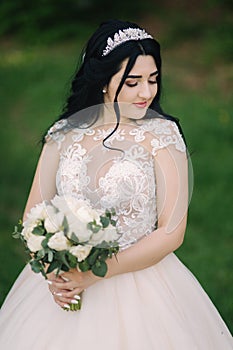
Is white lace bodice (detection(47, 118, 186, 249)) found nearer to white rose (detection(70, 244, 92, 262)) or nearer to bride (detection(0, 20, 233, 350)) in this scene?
bride (detection(0, 20, 233, 350))

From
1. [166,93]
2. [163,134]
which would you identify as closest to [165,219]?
[163,134]

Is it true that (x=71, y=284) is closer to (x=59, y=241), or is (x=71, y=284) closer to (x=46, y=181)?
(x=59, y=241)

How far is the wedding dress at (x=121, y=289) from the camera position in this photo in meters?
4.03

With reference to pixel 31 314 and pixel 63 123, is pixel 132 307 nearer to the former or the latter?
pixel 31 314

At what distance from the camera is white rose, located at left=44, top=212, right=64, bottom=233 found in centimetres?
362

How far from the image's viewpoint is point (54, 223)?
363 cm

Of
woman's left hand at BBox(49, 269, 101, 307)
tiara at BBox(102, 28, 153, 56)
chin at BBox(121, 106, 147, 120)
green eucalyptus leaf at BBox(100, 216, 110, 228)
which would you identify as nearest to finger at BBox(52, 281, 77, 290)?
woman's left hand at BBox(49, 269, 101, 307)

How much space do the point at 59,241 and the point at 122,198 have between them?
0.58 metres

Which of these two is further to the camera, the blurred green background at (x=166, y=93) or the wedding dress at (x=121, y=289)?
the blurred green background at (x=166, y=93)

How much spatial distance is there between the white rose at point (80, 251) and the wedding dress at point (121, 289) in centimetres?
51

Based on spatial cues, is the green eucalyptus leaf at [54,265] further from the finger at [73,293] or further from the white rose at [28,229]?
the finger at [73,293]

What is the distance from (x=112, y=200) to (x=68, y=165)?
0.29 metres

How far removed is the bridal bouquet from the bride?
0.19 metres

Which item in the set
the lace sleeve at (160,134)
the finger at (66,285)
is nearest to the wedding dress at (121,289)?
the lace sleeve at (160,134)
